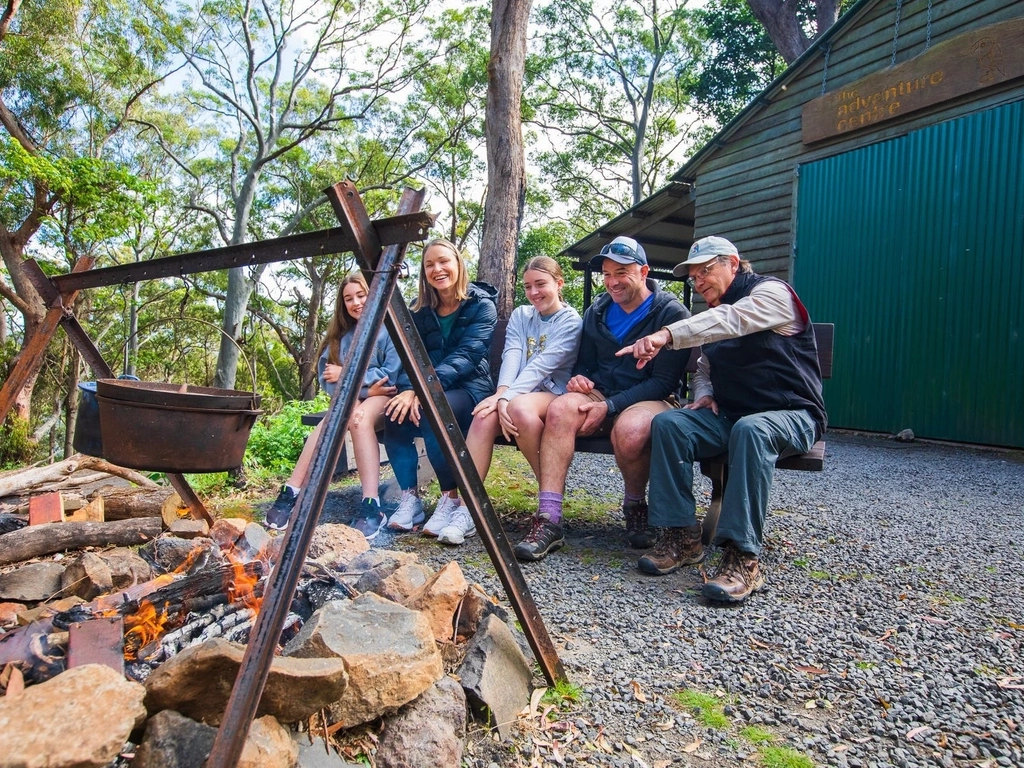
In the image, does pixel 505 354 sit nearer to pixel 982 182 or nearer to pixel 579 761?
pixel 579 761

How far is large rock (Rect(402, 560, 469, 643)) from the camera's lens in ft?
7.11

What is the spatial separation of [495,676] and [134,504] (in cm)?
264

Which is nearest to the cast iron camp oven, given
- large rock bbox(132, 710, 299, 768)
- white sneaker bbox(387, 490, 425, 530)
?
large rock bbox(132, 710, 299, 768)

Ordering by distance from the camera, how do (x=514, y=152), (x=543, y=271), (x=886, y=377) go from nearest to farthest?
(x=543, y=271), (x=514, y=152), (x=886, y=377)

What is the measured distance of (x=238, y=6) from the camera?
19.3 meters

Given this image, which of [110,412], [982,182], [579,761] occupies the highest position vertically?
[982,182]

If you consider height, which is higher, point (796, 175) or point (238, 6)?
point (238, 6)

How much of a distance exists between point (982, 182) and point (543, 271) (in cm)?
595

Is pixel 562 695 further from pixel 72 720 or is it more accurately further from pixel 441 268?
pixel 441 268

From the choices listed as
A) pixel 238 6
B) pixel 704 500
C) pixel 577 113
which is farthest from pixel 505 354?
pixel 577 113

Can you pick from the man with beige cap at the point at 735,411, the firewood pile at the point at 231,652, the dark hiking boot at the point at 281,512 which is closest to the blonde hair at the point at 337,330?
the dark hiking boot at the point at 281,512

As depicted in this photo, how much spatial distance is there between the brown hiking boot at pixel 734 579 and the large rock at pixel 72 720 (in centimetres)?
207

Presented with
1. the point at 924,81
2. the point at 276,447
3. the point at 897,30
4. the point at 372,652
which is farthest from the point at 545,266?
the point at 897,30

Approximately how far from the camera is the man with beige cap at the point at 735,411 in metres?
2.87
